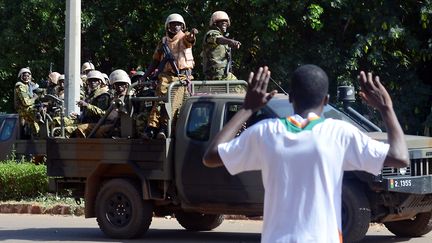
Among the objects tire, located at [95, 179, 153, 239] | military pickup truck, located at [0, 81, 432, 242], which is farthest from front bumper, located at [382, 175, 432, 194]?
tire, located at [95, 179, 153, 239]

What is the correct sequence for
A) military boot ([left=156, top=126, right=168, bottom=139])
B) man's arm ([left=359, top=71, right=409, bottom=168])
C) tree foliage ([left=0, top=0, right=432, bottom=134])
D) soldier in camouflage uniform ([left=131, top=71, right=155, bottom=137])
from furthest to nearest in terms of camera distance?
tree foliage ([left=0, top=0, right=432, bottom=134]) < soldier in camouflage uniform ([left=131, top=71, right=155, bottom=137]) < military boot ([left=156, top=126, right=168, bottom=139]) < man's arm ([left=359, top=71, right=409, bottom=168])

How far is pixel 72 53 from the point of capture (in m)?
17.2

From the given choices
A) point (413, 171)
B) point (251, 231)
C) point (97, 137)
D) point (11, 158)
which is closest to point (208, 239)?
point (251, 231)

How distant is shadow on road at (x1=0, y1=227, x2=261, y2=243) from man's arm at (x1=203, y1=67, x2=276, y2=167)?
25.5 ft

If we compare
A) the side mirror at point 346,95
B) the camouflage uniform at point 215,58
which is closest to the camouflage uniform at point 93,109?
the camouflage uniform at point 215,58

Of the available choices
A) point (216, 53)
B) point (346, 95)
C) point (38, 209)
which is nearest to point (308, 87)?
point (346, 95)

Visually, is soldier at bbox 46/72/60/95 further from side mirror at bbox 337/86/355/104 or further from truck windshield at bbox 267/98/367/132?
truck windshield at bbox 267/98/367/132

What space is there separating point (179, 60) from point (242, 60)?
305 inches

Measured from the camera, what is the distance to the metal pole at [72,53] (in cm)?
1705

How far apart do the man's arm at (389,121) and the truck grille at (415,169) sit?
6.28 metres

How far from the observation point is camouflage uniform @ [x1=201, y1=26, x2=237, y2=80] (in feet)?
44.1

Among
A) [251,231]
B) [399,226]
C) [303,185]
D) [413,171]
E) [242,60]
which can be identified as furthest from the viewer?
[242,60]

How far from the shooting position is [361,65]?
19.4m

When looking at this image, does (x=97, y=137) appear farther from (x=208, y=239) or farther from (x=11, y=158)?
(x=11, y=158)
